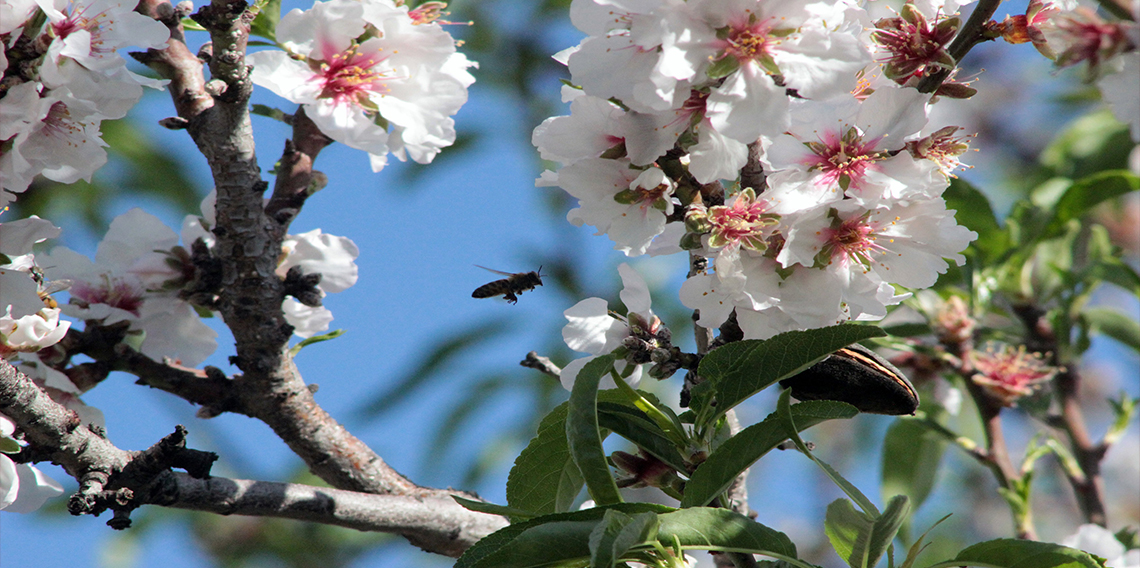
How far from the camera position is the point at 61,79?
1.27m

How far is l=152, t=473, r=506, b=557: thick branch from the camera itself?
136 cm

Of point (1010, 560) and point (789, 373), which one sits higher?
point (789, 373)

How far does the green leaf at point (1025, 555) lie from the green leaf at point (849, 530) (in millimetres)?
116

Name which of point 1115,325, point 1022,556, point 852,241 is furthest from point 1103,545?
point 852,241

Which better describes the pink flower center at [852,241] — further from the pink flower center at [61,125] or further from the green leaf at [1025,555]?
the pink flower center at [61,125]

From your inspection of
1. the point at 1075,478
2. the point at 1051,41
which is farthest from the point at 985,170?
the point at 1051,41

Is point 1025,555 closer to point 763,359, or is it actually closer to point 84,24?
point 763,359

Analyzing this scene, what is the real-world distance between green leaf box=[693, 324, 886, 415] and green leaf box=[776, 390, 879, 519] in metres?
0.06

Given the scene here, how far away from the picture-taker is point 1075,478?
7.17 ft

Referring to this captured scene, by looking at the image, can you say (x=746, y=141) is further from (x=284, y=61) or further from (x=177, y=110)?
(x=177, y=110)

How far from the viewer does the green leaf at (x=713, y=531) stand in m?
A: 0.94

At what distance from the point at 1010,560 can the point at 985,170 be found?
15.5ft

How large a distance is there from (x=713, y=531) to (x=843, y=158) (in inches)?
19.4

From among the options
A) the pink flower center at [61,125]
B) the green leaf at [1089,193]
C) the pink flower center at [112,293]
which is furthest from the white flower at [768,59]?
the green leaf at [1089,193]
